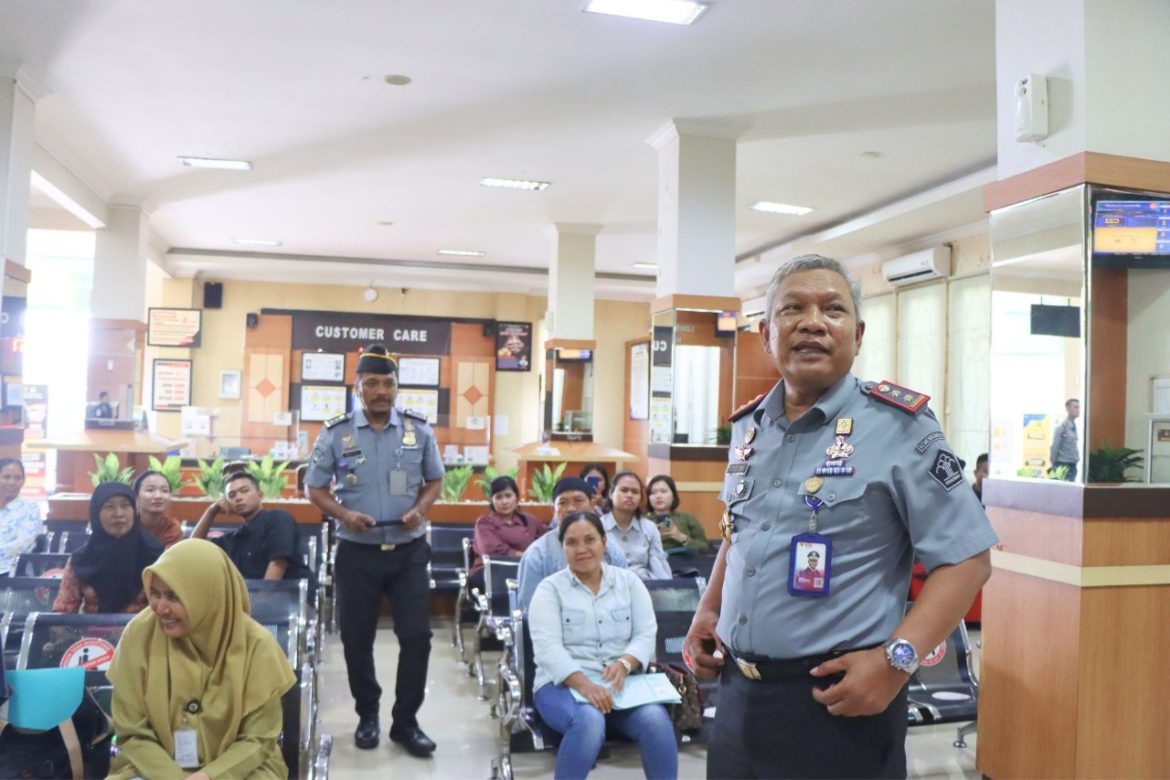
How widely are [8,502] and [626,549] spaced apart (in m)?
3.52

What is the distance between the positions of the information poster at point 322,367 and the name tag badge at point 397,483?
11.8 meters

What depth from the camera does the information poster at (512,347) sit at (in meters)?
16.0

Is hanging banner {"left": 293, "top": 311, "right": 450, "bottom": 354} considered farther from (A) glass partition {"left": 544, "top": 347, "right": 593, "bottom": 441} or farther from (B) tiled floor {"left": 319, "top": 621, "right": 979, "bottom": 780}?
→ (B) tiled floor {"left": 319, "top": 621, "right": 979, "bottom": 780}

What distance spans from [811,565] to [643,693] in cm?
201

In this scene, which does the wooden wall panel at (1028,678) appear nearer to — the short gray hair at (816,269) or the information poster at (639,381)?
the short gray hair at (816,269)

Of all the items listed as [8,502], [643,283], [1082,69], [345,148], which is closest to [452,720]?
[8,502]

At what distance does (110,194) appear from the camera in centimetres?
979

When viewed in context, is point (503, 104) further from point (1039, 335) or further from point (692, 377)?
point (1039, 335)

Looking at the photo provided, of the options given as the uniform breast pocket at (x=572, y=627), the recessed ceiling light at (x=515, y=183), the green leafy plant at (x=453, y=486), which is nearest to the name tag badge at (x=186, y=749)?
the uniform breast pocket at (x=572, y=627)

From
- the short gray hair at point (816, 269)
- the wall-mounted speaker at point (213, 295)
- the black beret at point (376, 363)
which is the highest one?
the wall-mounted speaker at point (213, 295)

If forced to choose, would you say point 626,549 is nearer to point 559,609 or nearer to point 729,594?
point 559,609

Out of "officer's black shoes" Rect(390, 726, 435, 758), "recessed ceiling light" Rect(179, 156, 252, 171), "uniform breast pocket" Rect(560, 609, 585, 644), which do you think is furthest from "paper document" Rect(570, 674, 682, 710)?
"recessed ceiling light" Rect(179, 156, 252, 171)

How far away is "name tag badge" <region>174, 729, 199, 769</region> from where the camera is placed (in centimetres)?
246

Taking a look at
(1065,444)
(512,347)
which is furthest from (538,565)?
(512,347)
